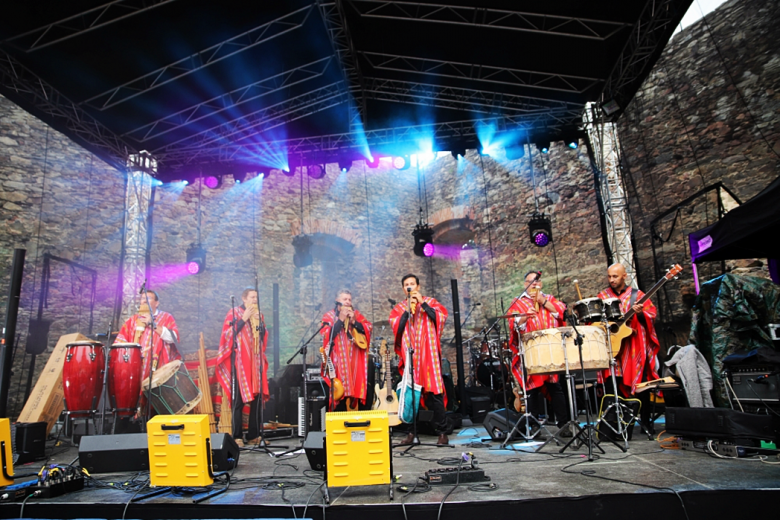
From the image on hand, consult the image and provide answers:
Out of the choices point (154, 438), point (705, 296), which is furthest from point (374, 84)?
point (154, 438)

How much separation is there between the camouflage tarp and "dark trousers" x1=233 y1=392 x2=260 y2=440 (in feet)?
14.5

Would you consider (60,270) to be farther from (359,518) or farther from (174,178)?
(359,518)

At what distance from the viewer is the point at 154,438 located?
9.55 ft

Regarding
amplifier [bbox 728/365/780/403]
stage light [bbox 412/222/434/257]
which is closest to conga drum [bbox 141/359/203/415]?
stage light [bbox 412/222/434/257]

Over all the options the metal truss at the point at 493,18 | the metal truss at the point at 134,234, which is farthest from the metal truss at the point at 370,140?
the metal truss at the point at 493,18

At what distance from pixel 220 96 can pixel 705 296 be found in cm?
664

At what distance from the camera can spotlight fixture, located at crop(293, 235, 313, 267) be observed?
12.0 m

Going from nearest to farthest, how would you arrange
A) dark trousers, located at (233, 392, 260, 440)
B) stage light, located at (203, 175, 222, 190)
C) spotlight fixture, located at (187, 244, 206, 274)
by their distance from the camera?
dark trousers, located at (233, 392, 260, 440)
stage light, located at (203, 175, 222, 190)
spotlight fixture, located at (187, 244, 206, 274)

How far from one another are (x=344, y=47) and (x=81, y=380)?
490 cm

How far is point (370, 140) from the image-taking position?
27.3 ft

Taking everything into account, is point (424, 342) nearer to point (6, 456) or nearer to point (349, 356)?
point (349, 356)

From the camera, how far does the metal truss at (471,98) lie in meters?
7.53

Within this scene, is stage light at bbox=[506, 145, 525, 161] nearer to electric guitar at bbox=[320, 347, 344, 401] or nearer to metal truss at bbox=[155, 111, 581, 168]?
metal truss at bbox=[155, 111, 581, 168]

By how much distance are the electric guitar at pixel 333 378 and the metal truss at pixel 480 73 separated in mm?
4098
